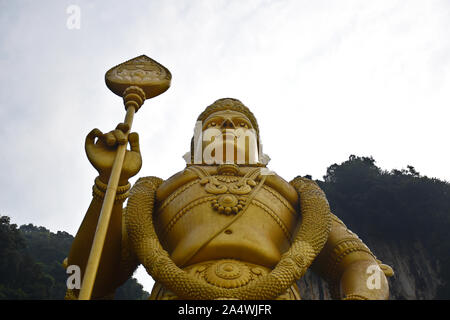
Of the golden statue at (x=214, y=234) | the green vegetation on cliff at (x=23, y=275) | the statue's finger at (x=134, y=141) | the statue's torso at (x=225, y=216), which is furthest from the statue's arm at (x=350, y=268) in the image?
the green vegetation on cliff at (x=23, y=275)

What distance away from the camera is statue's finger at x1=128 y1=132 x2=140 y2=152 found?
2.79 meters

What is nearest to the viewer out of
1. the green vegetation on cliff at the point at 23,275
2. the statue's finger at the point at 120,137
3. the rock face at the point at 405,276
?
the statue's finger at the point at 120,137

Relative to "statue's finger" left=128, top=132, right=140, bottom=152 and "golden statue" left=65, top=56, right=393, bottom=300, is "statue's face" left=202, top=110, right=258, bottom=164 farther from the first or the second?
"statue's finger" left=128, top=132, right=140, bottom=152

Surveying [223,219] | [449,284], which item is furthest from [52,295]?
[223,219]

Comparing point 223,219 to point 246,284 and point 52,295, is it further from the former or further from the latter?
point 52,295

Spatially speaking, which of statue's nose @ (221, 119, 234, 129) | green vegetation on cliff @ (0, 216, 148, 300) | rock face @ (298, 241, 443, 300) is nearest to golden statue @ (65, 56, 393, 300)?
statue's nose @ (221, 119, 234, 129)

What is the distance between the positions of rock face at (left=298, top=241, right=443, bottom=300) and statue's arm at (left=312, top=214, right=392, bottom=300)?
11.3 m

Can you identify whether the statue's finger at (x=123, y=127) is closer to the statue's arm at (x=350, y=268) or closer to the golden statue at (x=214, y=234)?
the golden statue at (x=214, y=234)

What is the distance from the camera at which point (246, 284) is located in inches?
106

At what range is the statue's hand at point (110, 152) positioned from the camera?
106 inches

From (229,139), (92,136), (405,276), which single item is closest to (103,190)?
(92,136)

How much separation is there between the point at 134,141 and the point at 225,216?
93 centimetres
